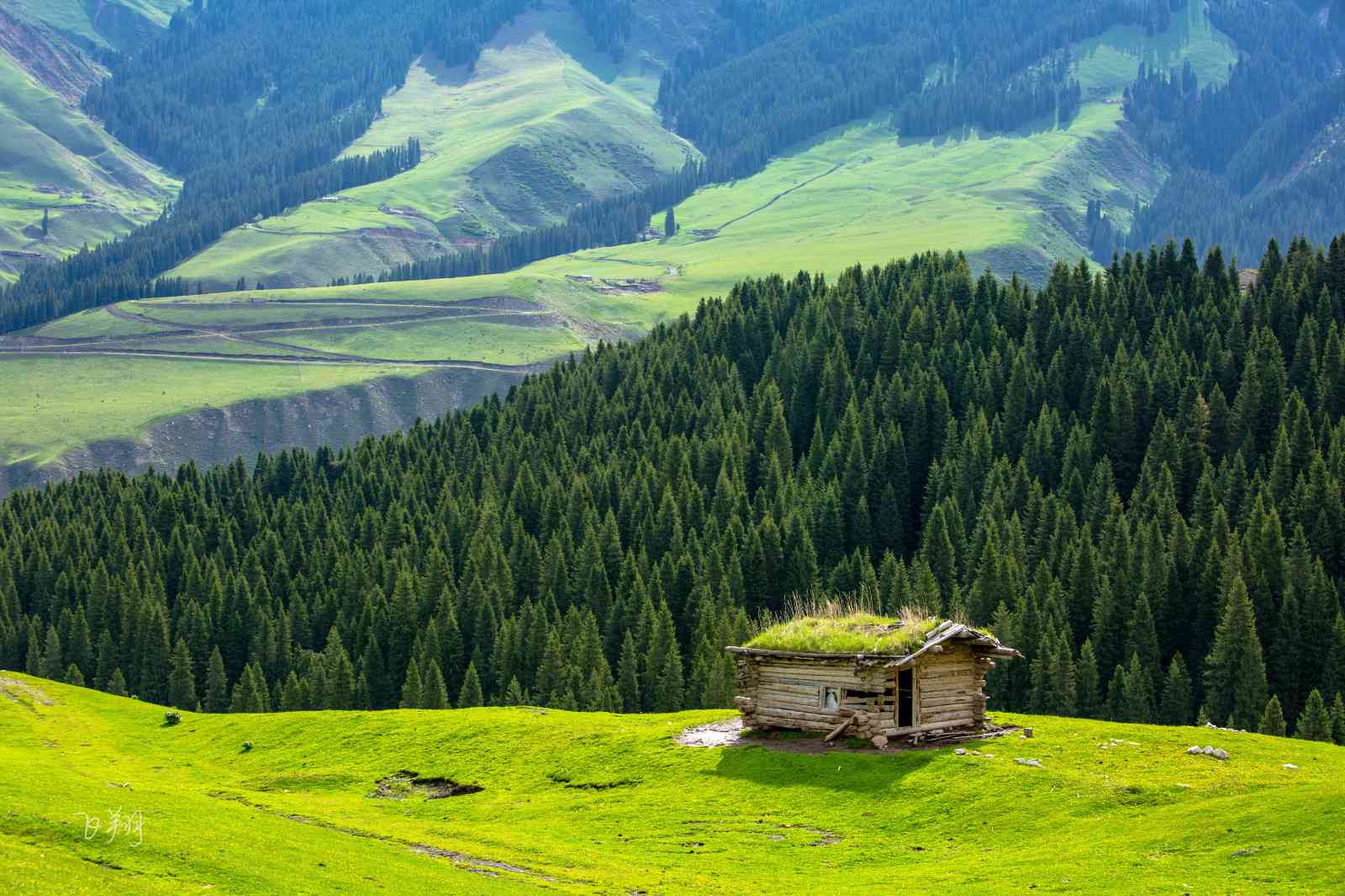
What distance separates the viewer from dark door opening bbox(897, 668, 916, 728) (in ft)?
237

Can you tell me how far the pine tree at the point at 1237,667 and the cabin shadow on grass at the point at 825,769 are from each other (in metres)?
60.1

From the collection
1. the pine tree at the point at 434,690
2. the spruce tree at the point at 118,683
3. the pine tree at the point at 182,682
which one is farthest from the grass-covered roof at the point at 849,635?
the spruce tree at the point at 118,683

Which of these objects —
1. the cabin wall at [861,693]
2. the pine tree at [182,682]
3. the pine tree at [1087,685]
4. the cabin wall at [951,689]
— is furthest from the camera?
the pine tree at [182,682]

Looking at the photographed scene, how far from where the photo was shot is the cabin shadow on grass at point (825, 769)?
66375mm

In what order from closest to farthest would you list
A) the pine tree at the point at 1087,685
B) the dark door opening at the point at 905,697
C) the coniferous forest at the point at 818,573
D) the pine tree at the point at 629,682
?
the dark door opening at the point at 905,697 → the pine tree at the point at 1087,685 → the coniferous forest at the point at 818,573 → the pine tree at the point at 629,682

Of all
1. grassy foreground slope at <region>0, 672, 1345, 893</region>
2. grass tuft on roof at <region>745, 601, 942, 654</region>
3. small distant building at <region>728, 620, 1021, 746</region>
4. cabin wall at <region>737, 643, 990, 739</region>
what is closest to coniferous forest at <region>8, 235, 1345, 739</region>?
small distant building at <region>728, 620, 1021, 746</region>

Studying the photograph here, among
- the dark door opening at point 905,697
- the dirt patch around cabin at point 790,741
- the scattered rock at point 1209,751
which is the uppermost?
the dark door opening at point 905,697

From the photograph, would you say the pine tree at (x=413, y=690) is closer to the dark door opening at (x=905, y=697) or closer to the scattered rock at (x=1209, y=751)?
the dark door opening at (x=905, y=697)

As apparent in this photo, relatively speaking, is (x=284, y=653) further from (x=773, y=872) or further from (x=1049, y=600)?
(x=773, y=872)

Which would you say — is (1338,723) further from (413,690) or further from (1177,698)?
(413,690)

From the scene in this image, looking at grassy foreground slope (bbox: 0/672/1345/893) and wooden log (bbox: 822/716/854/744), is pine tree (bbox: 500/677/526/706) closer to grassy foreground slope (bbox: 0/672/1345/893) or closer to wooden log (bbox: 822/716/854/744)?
grassy foreground slope (bbox: 0/672/1345/893)

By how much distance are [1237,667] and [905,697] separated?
193 feet

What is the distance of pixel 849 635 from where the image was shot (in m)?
73.9

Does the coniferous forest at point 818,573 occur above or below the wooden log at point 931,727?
above
